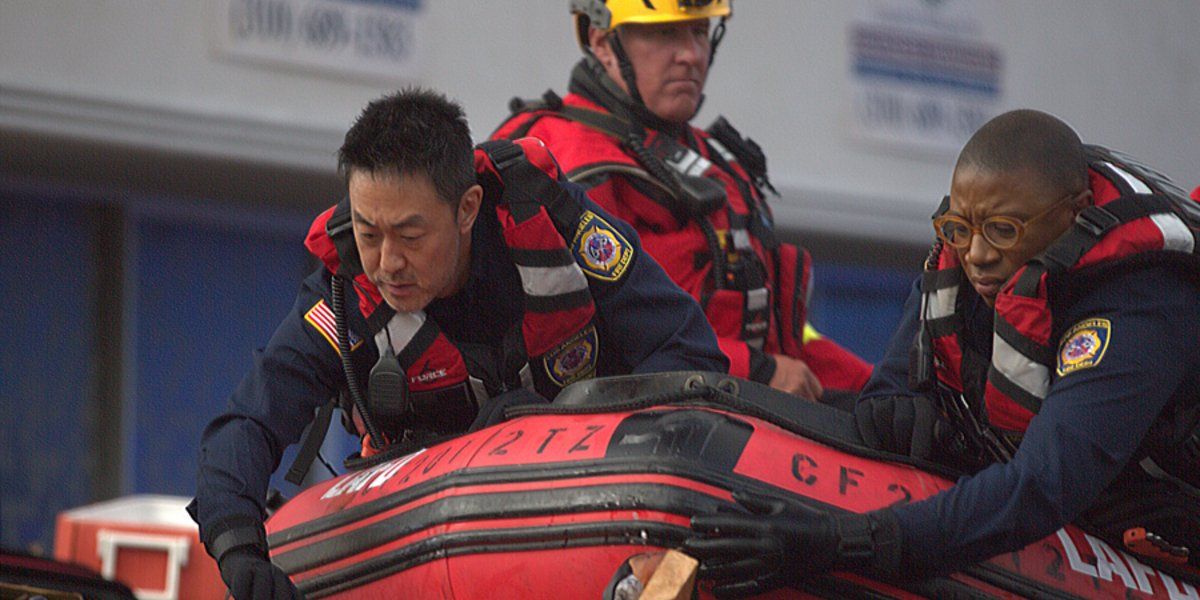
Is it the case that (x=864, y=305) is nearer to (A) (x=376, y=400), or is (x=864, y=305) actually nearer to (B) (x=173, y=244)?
(B) (x=173, y=244)

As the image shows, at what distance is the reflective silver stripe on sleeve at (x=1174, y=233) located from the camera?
219cm

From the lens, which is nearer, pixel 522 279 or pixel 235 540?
pixel 235 540

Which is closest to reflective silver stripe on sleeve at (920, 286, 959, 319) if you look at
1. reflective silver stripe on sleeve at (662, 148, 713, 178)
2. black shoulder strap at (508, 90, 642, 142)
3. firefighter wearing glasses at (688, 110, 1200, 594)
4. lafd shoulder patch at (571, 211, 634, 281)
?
firefighter wearing glasses at (688, 110, 1200, 594)

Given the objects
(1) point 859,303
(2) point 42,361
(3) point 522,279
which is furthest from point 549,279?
(1) point 859,303

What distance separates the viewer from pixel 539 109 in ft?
11.0

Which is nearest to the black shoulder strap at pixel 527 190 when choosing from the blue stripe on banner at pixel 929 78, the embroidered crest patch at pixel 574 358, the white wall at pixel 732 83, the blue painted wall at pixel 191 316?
the embroidered crest patch at pixel 574 358

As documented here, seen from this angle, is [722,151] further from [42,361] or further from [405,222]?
[42,361]

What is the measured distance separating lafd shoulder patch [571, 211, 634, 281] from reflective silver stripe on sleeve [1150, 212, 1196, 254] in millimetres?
793

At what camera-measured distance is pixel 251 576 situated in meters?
2.20

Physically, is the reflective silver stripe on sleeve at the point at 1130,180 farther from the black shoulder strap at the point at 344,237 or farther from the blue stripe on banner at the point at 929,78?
the blue stripe on banner at the point at 929,78

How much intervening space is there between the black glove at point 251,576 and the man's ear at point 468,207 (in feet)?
1.80

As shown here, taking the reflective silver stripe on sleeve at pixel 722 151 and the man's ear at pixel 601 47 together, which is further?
the reflective silver stripe on sleeve at pixel 722 151

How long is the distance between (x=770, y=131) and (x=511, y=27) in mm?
1136

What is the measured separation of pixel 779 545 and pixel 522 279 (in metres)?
0.66
